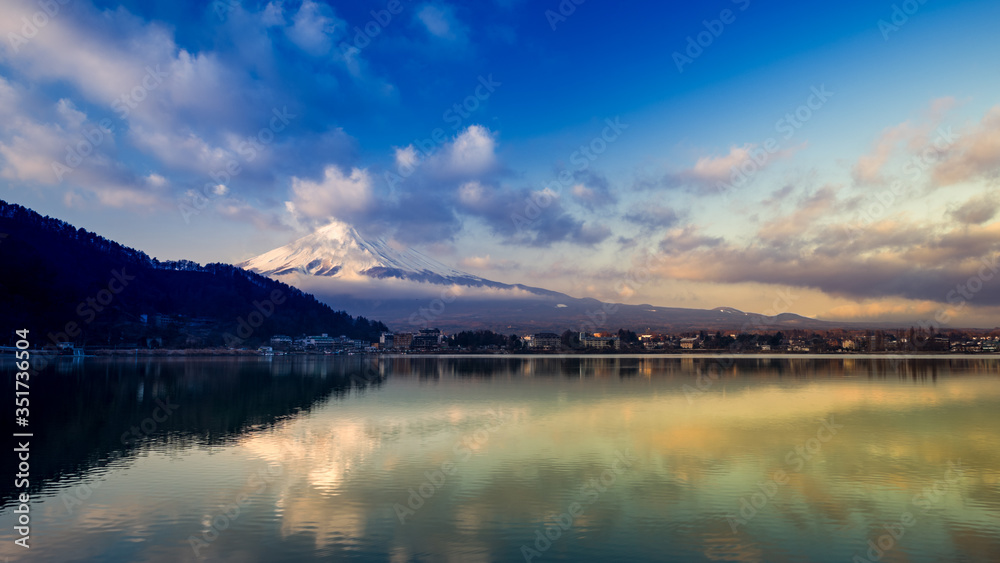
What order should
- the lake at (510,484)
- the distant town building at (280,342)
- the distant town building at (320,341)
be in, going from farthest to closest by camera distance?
1. the distant town building at (320,341)
2. the distant town building at (280,342)
3. the lake at (510,484)

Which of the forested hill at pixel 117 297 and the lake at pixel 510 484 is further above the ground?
the forested hill at pixel 117 297

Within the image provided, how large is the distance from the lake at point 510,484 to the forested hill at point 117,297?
282ft

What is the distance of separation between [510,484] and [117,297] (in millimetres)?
153520

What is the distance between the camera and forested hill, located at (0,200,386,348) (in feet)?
313

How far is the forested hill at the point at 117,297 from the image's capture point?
95.3 m

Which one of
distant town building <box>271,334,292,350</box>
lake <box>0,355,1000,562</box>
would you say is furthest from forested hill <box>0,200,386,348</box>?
lake <box>0,355,1000,562</box>

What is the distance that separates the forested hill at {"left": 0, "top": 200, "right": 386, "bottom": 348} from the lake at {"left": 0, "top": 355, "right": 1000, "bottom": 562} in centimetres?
8608

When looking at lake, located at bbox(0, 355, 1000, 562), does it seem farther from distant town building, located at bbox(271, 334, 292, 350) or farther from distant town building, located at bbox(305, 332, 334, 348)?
distant town building, located at bbox(305, 332, 334, 348)

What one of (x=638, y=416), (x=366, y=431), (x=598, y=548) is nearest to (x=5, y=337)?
(x=366, y=431)

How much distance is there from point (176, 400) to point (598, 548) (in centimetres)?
3265

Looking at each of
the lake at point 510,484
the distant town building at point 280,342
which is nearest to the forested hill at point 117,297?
the distant town building at point 280,342

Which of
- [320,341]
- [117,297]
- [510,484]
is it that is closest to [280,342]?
[320,341]

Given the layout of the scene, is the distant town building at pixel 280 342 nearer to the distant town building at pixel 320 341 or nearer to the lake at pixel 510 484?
the distant town building at pixel 320 341

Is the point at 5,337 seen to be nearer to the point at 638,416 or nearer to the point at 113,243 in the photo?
the point at 113,243
